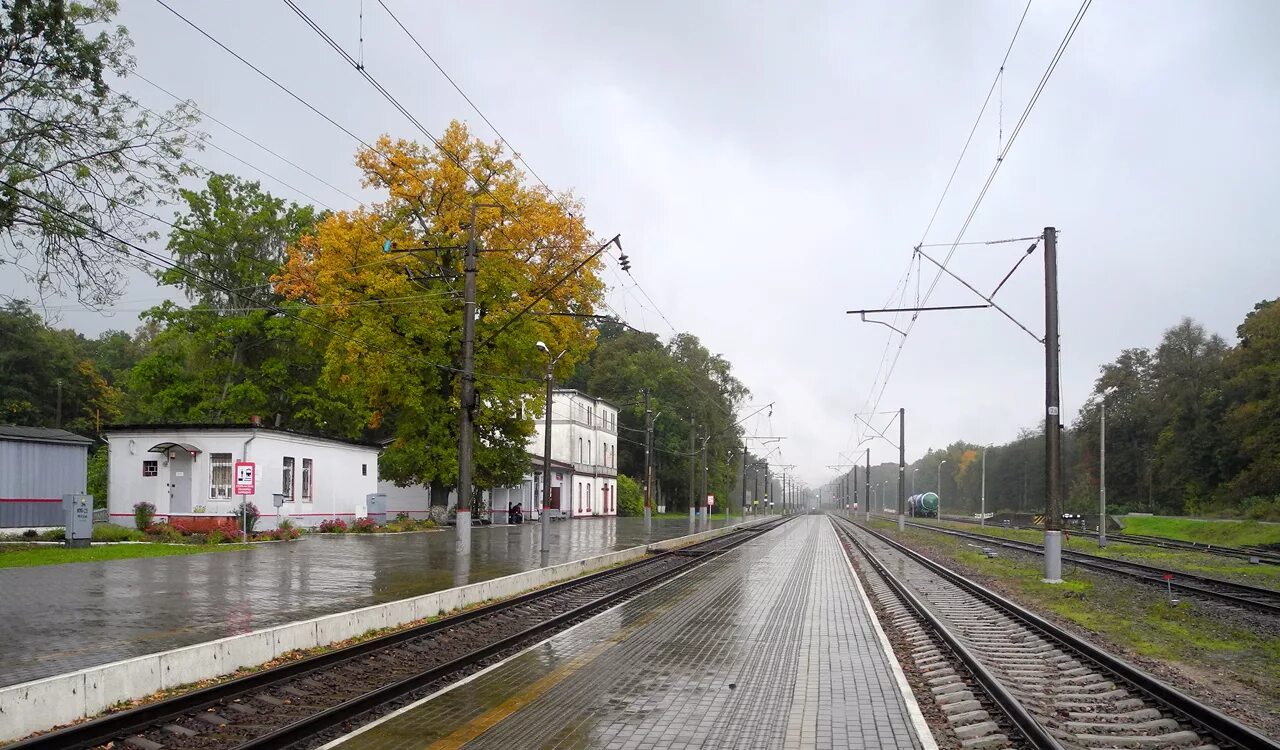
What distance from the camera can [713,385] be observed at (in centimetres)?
9556

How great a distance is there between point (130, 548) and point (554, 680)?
58.9 feet

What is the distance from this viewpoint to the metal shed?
27.0 metres

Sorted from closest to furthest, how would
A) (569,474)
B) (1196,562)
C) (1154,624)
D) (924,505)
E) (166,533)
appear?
(1154,624) → (166,533) → (1196,562) → (569,474) → (924,505)

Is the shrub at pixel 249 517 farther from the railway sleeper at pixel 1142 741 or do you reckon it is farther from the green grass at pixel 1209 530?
the green grass at pixel 1209 530

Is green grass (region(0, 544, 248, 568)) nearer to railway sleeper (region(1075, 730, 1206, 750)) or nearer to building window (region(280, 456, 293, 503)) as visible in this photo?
building window (region(280, 456, 293, 503))

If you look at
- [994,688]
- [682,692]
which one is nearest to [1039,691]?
[994,688]

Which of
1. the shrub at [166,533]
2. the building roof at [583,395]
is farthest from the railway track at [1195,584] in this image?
the building roof at [583,395]

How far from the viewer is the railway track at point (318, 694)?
701 centimetres

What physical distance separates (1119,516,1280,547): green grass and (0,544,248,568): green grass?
128 ft

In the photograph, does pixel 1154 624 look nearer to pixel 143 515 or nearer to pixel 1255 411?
pixel 143 515

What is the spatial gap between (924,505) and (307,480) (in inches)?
3241

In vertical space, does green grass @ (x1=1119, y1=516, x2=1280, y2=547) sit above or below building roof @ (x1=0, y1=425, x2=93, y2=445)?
below

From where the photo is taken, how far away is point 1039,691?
936cm

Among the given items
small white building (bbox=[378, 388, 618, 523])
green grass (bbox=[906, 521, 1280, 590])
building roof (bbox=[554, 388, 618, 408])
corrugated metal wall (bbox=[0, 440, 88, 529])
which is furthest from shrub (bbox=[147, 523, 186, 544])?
building roof (bbox=[554, 388, 618, 408])
